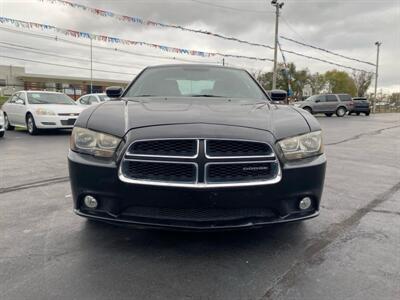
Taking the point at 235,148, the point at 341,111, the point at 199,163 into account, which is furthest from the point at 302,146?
the point at 341,111

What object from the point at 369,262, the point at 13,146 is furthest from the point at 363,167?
the point at 13,146

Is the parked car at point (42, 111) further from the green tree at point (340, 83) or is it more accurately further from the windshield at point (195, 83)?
the green tree at point (340, 83)

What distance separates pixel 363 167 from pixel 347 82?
71533 millimetres

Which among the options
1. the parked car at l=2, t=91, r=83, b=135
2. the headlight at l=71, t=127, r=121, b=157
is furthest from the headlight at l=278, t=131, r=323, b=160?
the parked car at l=2, t=91, r=83, b=135

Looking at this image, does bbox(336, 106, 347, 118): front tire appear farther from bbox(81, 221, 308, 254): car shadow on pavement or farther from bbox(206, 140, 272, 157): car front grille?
bbox(206, 140, 272, 157): car front grille

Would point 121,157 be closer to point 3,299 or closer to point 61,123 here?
point 3,299

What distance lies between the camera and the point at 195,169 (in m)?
2.50

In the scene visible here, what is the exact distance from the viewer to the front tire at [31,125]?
11.7 m

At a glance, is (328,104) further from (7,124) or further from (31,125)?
(31,125)

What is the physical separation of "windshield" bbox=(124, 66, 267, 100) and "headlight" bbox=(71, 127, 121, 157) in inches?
50.4

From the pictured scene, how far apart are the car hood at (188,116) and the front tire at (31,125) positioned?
9.40 metres

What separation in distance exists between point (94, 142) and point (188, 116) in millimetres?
733

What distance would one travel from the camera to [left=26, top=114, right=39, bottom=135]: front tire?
38.2ft

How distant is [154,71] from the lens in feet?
14.9
